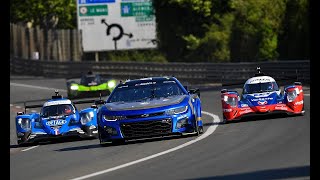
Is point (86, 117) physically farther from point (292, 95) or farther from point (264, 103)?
point (292, 95)

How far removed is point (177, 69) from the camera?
1994 inches

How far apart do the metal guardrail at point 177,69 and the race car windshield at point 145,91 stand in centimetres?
1281

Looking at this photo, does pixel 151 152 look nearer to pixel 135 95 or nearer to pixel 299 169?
pixel 135 95

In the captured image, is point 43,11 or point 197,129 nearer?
point 197,129

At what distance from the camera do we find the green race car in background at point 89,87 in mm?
39406

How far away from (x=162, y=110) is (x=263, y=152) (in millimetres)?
3559

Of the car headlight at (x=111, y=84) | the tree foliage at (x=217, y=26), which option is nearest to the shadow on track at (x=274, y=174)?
the car headlight at (x=111, y=84)

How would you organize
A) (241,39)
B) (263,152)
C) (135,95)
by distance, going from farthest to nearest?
(241,39) < (135,95) < (263,152)

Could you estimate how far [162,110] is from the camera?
18.5 metres

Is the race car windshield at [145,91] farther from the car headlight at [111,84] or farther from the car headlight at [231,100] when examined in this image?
the car headlight at [111,84]

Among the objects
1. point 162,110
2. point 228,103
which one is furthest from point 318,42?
point 228,103

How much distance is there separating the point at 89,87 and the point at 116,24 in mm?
21189

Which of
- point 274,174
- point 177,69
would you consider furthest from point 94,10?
point 274,174

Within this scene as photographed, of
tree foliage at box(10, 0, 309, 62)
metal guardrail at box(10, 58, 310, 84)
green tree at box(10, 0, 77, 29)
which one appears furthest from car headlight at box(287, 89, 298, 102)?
green tree at box(10, 0, 77, 29)
